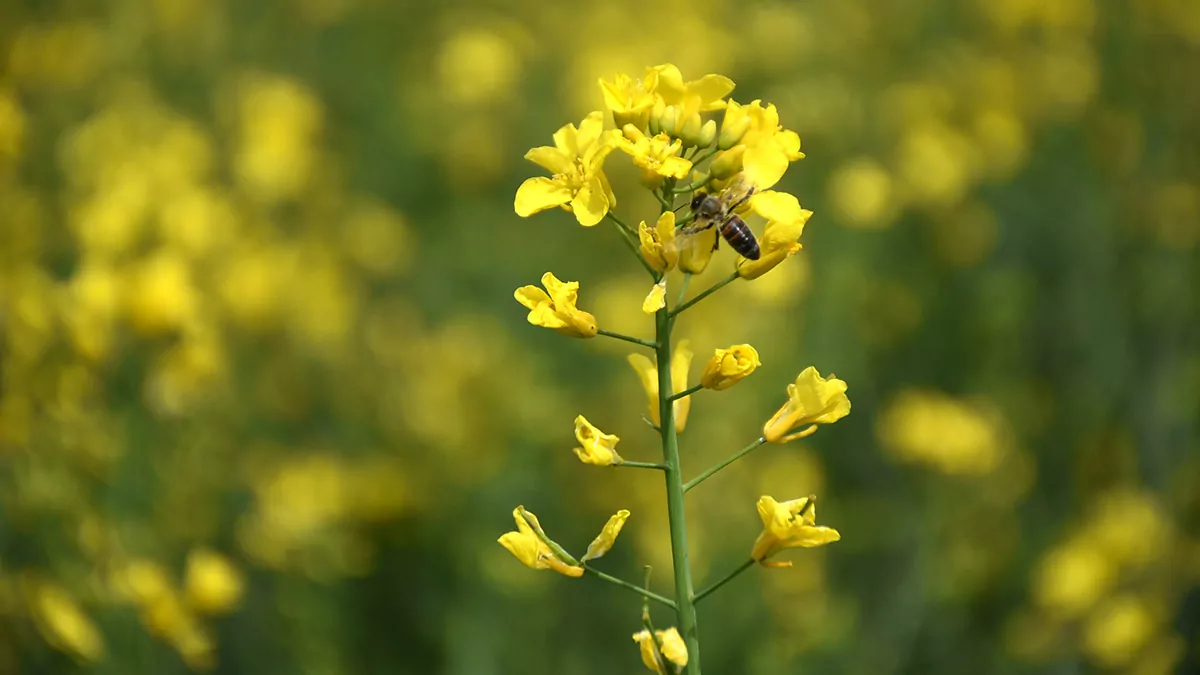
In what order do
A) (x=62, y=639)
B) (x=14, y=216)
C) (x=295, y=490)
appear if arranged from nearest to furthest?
(x=62, y=639) < (x=295, y=490) < (x=14, y=216)

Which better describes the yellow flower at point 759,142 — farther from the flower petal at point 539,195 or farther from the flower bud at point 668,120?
the flower petal at point 539,195

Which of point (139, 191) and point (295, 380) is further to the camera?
point (295, 380)

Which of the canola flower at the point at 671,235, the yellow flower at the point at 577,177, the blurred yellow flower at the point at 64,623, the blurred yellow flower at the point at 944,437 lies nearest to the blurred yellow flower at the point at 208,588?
the blurred yellow flower at the point at 64,623

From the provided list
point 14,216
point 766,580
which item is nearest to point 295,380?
point 14,216

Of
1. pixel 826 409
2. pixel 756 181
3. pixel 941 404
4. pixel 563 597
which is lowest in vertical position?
pixel 563 597

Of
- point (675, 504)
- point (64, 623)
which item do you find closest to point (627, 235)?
point (675, 504)

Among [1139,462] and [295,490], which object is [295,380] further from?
[1139,462]
